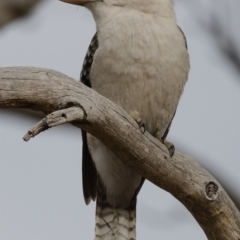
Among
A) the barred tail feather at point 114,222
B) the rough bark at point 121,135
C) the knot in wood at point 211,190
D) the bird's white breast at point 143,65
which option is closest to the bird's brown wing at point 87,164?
the bird's white breast at point 143,65

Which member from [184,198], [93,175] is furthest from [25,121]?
[184,198]

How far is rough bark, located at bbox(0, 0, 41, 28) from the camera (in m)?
4.93

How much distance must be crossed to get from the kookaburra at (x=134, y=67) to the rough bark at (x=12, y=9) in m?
0.64

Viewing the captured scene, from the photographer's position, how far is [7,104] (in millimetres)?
3236

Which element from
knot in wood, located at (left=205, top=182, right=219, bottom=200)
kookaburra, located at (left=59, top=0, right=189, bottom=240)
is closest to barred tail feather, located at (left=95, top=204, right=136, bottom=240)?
kookaburra, located at (left=59, top=0, right=189, bottom=240)

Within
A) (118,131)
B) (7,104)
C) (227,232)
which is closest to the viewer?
(7,104)

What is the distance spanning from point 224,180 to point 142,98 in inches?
34.6

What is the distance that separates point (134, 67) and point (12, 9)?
1209mm

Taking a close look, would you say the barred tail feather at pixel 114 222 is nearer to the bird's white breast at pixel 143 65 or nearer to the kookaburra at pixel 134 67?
the kookaburra at pixel 134 67

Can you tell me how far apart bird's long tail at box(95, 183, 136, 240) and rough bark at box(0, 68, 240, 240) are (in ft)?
3.26

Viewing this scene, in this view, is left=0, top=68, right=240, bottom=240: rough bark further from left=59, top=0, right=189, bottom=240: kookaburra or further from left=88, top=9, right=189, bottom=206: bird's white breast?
left=88, top=9, right=189, bottom=206: bird's white breast

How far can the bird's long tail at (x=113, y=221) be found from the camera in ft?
16.0

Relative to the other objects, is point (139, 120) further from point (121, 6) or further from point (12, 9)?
point (12, 9)

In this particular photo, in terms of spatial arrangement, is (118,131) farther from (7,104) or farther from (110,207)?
(110,207)
